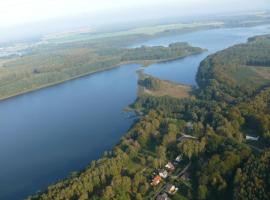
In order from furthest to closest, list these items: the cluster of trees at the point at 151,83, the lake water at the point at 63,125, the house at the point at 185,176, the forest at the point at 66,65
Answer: the forest at the point at 66,65
the cluster of trees at the point at 151,83
the lake water at the point at 63,125
the house at the point at 185,176

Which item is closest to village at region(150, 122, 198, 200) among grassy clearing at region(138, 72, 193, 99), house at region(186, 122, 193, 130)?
house at region(186, 122, 193, 130)

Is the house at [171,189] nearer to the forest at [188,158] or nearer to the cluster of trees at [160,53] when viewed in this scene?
the forest at [188,158]

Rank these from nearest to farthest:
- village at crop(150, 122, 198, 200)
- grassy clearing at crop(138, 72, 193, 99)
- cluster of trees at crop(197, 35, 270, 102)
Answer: village at crop(150, 122, 198, 200)
cluster of trees at crop(197, 35, 270, 102)
grassy clearing at crop(138, 72, 193, 99)

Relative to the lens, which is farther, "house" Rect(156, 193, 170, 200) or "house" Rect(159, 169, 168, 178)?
"house" Rect(159, 169, 168, 178)

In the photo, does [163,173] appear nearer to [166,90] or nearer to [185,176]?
[185,176]

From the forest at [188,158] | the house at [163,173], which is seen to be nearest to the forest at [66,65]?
the forest at [188,158]

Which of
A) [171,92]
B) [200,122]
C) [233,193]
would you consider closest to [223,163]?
[233,193]

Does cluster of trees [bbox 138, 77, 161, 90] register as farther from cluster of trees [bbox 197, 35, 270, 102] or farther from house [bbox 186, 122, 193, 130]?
house [bbox 186, 122, 193, 130]

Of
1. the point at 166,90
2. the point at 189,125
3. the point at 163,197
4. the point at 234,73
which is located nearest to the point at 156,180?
the point at 163,197
